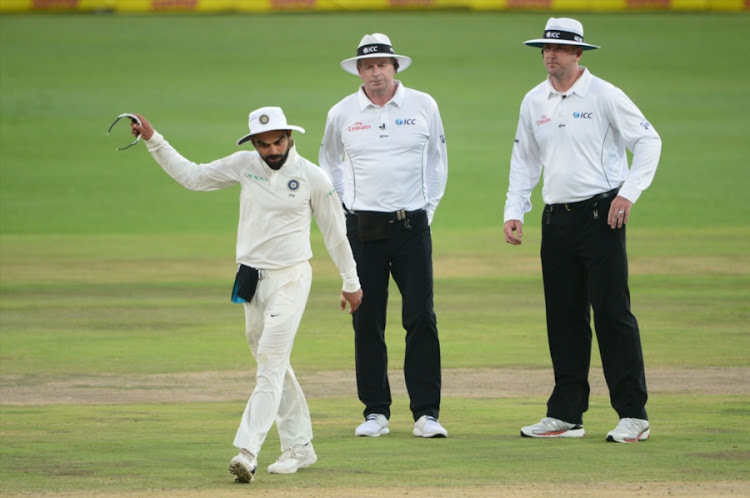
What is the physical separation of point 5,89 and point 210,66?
4.68 metres

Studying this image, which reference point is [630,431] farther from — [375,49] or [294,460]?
[375,49]

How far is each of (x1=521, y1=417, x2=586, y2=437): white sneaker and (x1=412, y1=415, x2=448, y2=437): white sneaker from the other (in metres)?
0.46

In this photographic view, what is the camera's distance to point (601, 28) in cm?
3225

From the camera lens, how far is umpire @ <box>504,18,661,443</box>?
778 centimetres

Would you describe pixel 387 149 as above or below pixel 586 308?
above

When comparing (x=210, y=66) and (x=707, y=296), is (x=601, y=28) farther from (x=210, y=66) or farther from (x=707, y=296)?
(x=707, y=296)

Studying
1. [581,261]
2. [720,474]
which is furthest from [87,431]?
[720,474]

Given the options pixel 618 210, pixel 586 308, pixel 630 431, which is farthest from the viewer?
pixel 586 308

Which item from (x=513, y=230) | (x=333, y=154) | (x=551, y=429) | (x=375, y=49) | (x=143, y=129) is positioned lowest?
(x=551, y=429)

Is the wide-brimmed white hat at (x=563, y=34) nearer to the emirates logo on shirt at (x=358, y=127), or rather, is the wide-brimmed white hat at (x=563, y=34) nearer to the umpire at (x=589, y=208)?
the umpire at (x=589, y=208)

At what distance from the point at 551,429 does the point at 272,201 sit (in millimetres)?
2179

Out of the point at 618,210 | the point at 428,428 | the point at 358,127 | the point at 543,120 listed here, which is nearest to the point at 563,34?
the point at 543,120

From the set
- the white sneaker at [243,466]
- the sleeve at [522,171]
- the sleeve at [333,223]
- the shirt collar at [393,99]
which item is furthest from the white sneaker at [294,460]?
the shirt collar at [393,99]

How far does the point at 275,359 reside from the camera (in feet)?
22.9
